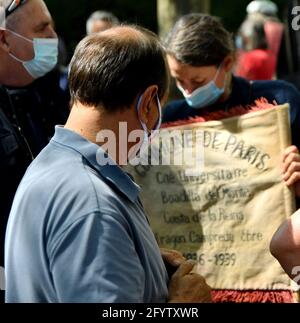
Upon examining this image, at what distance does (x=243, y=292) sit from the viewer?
10.7 ft

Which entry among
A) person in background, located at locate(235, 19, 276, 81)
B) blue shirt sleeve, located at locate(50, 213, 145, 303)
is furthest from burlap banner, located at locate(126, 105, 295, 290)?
person in background, located at locate(235, 19, 276, 81)

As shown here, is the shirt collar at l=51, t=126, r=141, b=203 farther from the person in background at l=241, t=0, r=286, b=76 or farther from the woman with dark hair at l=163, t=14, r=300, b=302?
the person in background at l=241, t=0, r=286, b=76

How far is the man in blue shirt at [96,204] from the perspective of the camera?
186 centimetres

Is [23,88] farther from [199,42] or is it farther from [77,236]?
[77,236]

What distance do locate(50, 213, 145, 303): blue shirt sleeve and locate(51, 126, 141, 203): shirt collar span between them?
18 centimetres

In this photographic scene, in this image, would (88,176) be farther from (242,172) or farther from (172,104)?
(172,104)

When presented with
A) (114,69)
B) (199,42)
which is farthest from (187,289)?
(199,42)

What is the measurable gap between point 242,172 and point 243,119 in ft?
0.73

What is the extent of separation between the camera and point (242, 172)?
326 centimetres

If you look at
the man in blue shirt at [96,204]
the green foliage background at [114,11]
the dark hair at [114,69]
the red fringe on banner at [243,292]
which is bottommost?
the green foliage background at [114,11]

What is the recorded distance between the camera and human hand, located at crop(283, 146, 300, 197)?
122 inches

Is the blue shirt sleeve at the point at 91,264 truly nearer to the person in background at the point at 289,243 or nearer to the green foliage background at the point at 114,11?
the person in background at the point at 289,243

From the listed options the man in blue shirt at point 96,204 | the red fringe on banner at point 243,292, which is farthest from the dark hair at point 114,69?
the red fringe on banner at point 243,292

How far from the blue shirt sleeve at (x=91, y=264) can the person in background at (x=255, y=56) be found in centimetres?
385
